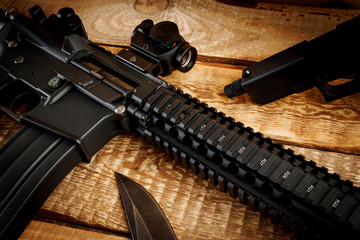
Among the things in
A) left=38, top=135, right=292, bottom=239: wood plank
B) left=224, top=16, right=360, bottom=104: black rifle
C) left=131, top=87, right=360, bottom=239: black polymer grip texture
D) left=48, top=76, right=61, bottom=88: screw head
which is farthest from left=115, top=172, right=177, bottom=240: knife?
left=224, top=16, right=360, bottom=104: black rifle

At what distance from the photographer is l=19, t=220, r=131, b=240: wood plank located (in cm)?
96

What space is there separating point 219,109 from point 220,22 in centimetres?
41

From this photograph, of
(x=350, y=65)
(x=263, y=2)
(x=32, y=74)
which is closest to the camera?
(x=350, y=65)

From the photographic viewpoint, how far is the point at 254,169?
2.76 ft

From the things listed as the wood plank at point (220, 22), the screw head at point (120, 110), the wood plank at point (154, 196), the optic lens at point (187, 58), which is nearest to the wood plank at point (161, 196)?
the wood plank at point (154, 196)

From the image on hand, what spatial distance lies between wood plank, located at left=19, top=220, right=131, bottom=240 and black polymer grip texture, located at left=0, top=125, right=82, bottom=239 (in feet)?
0.21

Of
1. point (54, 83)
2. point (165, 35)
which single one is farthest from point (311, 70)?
point (54, 83)

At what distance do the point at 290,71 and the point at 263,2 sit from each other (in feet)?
1.97

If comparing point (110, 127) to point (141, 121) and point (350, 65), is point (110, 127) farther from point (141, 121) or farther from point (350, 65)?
point (350, 65)

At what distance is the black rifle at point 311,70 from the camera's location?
0.94 m

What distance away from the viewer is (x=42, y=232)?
0.97 m

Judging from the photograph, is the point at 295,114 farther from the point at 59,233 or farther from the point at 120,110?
the point at 59,233

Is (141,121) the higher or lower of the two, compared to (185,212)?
higher

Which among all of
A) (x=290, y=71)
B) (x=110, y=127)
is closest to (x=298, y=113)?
(x=290, y=71)
